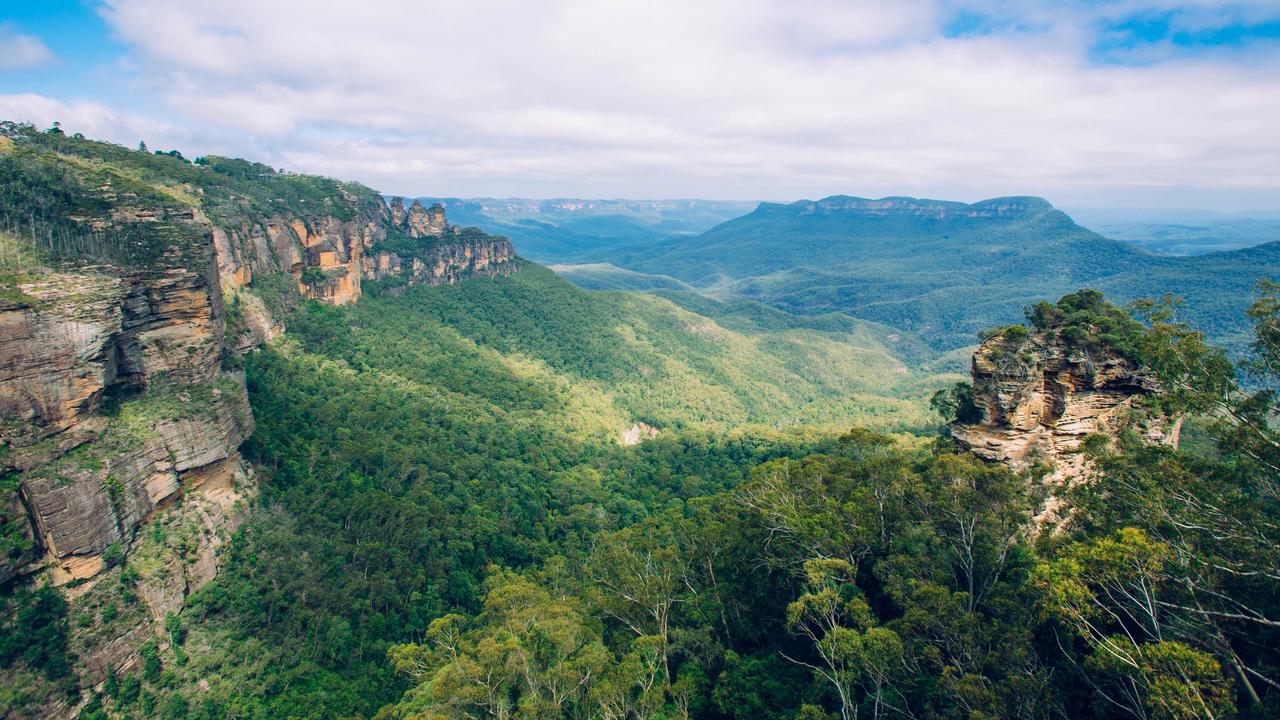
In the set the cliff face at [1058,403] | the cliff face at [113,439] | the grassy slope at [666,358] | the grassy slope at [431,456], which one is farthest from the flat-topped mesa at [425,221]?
the cliff face at [1058,403]

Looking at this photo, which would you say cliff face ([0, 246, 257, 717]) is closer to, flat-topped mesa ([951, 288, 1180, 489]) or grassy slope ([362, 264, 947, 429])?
flat-topped mesa ([951, 288, 1180, 489])

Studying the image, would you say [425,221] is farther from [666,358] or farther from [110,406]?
[110,406]

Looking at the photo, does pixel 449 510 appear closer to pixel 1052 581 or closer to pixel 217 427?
pixel 217 427

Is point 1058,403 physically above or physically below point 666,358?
above

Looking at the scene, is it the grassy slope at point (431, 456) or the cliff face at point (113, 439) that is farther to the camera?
the grassy slope at point (431, 456)

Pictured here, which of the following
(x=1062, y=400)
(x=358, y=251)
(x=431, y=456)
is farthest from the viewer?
(x=358, y=251)

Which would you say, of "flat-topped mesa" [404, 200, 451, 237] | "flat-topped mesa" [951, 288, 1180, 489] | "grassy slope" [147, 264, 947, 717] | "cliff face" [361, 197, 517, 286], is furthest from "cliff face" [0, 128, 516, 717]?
"flat-topped mesa" [404, 200, 451, 237]

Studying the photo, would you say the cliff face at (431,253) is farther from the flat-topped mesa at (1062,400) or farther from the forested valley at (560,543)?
the flat-topped mesa at (1062,400)

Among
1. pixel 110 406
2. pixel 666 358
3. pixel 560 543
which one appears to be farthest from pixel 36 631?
pixel 666 358
